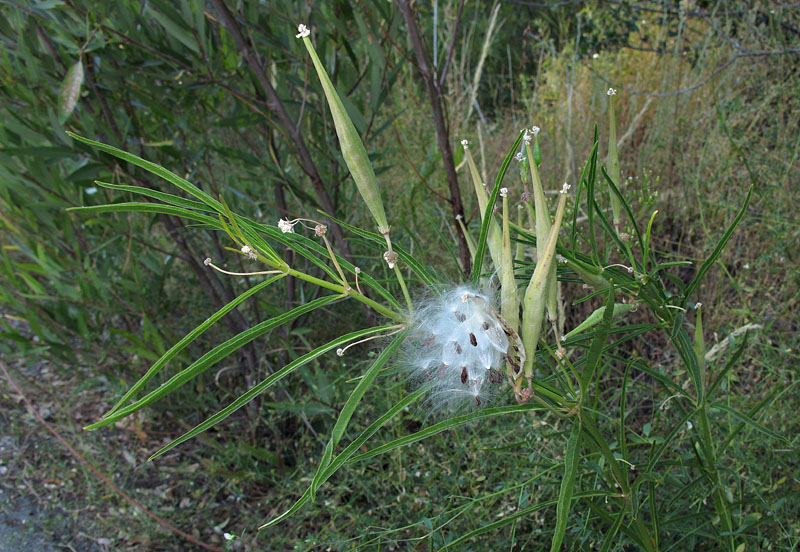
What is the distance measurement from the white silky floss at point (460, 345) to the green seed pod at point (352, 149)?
113mm

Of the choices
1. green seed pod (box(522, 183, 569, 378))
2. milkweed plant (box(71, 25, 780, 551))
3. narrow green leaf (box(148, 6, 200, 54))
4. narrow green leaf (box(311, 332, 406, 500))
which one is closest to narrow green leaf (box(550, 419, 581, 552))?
milkweed plant (box(71, 25, 780, 551))

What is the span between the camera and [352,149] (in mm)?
602

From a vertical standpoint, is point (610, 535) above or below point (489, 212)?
below

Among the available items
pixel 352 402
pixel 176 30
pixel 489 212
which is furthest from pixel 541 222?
pixel 176 30

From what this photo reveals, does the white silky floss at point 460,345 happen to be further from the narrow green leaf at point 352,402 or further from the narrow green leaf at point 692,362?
the narrow green leaf at point 692,362

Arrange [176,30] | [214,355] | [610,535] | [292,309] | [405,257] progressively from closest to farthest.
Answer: [214,355] → [405,257] → [610,535] → [292,309] → [176,30]

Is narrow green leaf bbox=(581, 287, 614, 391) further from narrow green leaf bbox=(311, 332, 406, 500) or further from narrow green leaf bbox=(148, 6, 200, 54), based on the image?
narrow green leaf bbox=(148, 6, 200, 54)

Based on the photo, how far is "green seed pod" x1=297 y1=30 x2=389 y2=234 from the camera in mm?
A: 573

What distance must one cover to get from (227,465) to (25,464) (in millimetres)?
689

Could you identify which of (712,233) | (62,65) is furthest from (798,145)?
(62,65)

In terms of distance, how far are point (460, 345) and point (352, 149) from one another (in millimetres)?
228

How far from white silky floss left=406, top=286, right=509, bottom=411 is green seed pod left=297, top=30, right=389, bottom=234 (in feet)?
0.37

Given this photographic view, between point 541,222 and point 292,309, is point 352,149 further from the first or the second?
point 292,309

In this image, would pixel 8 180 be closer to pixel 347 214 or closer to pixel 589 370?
pixel 347 214
